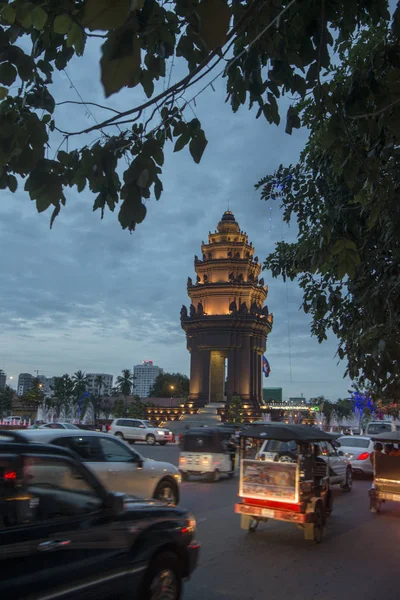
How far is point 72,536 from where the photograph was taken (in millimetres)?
3932

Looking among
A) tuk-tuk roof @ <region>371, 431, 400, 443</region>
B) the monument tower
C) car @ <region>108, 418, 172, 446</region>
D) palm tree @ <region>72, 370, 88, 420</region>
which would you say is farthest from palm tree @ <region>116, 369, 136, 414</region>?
tuk-tuk roof @ <region>371, 431, 400, 443</region>

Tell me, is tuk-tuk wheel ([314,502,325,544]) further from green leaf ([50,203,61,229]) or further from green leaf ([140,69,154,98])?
green leaf ([140,69,154,98])

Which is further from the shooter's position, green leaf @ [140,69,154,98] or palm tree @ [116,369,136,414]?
palm tree @ [116,369,136,414]

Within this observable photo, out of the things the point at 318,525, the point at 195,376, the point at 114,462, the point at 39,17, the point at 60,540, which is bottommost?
the point at 318,525

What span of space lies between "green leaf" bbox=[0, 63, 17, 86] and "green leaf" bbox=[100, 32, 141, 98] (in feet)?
6.02

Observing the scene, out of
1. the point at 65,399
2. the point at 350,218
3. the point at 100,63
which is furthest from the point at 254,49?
the point at 65,399

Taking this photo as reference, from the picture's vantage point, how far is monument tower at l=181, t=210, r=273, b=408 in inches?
2280

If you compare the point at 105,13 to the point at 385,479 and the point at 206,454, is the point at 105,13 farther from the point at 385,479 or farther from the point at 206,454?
the point at 206,454

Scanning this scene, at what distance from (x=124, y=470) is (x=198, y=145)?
7660 mm

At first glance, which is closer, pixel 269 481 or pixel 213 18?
pixel 213 18

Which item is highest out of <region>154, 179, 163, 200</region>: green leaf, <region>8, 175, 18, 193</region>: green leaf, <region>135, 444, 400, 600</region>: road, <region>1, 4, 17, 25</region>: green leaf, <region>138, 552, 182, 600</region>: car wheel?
<region>1, 4, 17, 25</region>: green leaf

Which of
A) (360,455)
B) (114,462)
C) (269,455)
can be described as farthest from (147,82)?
(360,455)

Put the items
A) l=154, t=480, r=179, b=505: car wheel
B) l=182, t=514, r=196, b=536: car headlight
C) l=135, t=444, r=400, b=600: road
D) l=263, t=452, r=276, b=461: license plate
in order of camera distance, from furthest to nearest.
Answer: l=263, t=452, r=276, b=461: license plate < l=154, t=480, r=179, b=505: car wheel < l=135, t=444, r=400, b=600: road < l=182, t=514, r=196, b=536: car headlight

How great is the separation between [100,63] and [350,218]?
5414mm
